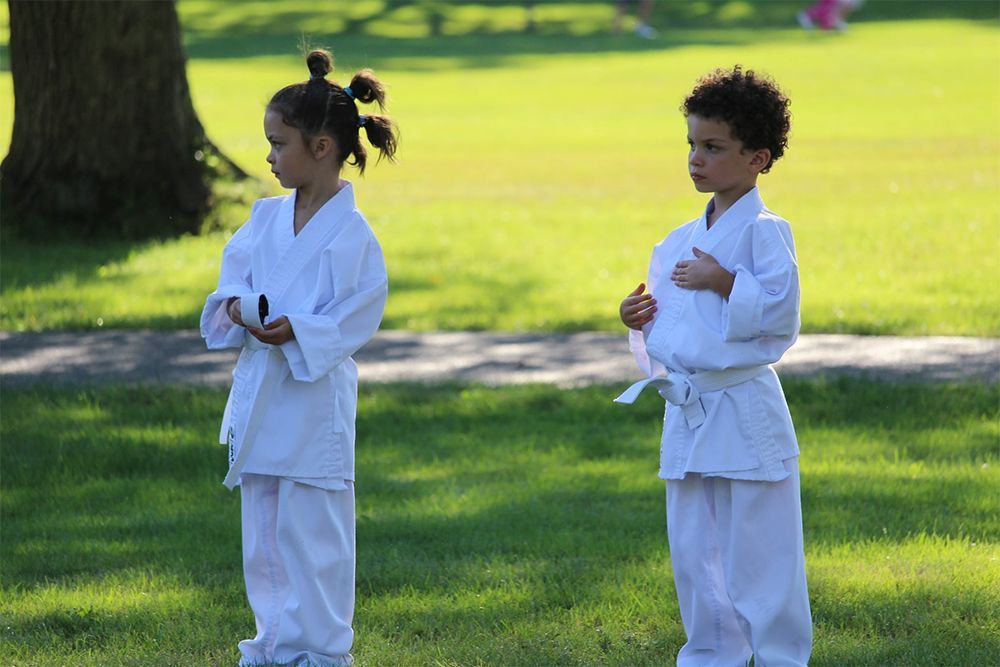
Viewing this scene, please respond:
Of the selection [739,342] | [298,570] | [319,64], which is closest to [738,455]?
[739,342]

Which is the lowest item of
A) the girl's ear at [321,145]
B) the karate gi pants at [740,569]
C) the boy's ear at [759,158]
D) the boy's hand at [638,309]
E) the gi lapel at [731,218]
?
the karate gi pants at [740,569]

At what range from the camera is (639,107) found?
1043 inches

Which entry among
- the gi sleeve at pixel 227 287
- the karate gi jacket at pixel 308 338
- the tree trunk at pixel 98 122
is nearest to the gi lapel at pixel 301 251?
the karate gi jacket at pixel 308 338

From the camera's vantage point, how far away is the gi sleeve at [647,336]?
4352 mm

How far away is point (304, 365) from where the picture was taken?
423cm

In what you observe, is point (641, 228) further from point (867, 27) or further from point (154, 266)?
point (867, 27)

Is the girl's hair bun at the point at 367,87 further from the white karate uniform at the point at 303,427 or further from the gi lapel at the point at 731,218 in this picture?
the gi lapel at the point at 731,218

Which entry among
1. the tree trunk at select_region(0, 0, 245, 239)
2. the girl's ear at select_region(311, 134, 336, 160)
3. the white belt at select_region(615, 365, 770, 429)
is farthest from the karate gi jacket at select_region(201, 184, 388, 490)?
the tree trunk at select_region(0, 0, 245, 239)

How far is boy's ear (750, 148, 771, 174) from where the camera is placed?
4.19 metres

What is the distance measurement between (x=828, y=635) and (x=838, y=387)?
10.7 feet

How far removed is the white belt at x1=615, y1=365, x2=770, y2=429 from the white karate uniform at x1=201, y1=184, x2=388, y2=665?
0.81 m

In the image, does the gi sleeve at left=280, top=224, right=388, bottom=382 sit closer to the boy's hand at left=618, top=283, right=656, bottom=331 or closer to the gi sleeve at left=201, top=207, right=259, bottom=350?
the gi sleeve at left=201, top=207, right=259, bottom=350

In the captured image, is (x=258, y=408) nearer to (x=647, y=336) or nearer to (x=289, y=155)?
(x=289, y=155)

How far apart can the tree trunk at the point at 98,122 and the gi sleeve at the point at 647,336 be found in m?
8.44
